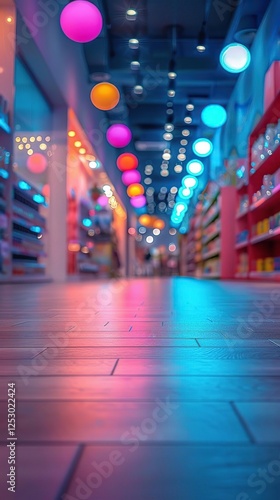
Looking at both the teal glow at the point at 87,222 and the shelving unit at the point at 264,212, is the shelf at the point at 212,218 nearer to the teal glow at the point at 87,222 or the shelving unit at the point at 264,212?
the shelving unit at the point at 264,212

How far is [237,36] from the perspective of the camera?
7.77m

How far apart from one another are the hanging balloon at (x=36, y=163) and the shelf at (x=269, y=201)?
11.0 feet

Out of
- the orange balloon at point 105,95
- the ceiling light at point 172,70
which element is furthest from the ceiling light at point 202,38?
the orange balloon at point 105,95

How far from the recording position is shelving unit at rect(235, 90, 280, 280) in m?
6.50

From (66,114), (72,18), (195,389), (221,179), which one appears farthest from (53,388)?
(221,179)

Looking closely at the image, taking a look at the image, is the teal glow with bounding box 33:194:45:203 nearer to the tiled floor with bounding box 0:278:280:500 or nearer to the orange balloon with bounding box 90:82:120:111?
the orange balloon with bounding box 90:82:120:111

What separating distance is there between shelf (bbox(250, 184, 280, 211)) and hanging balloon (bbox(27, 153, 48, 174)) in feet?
11.0

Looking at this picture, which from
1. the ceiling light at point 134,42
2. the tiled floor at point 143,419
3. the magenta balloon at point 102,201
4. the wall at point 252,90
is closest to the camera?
the tiled floor at point 143,419

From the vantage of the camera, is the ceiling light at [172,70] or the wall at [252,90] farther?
the ceiling light at [172,70]

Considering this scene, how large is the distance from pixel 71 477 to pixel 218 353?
681mm

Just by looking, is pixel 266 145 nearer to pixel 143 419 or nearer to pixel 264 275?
pixel 264 275

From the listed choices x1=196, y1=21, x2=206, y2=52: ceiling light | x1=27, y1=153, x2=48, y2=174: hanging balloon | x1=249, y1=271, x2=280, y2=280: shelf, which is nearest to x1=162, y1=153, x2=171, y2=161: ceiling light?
x1=27, y1=153, x2=48, y2=174: hanging balloon

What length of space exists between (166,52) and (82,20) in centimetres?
398

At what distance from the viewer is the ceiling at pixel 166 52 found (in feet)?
24.2
